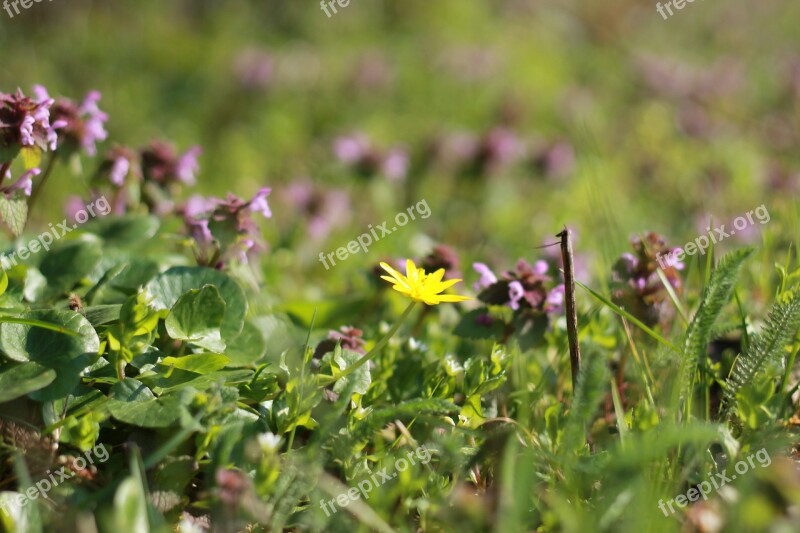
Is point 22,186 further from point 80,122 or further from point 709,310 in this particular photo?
point 709,310

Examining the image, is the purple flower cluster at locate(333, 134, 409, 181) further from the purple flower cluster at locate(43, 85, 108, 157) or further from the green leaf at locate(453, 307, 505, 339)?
the green leaf at locate(453, 307, 505, 339)

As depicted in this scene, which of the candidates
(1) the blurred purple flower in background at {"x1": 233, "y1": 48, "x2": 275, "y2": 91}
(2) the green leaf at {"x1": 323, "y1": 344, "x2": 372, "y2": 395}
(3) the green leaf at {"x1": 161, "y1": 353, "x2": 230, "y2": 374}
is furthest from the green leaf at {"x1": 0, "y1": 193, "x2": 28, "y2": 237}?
(1) the blurred purple flower in background at {"x1": 233, "y1": 48, "x2": 275, "y2": 91}

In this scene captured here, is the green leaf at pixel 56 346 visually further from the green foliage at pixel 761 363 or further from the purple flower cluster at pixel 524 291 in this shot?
the green foliage at pixel 761 363

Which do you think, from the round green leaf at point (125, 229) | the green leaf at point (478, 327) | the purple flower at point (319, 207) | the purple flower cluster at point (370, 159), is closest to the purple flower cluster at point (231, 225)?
the round green leaf at point (125, 229)

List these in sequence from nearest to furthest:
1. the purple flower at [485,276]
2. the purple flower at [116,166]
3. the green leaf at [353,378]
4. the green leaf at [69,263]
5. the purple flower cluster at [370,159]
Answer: the green leaf at [353,378] → the green leaf at [69,263] → the purple flower at [485,276] → the purple flower at [116,166] → the purple flower cluster at [370,159]

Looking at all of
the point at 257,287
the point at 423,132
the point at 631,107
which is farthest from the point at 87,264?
the point at 631,107

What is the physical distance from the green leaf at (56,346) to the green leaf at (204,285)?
8.9 inches

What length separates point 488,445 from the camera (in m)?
1.39

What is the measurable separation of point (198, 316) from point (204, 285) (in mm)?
126

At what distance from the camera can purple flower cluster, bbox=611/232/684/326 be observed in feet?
5.97

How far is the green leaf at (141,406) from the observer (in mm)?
1388

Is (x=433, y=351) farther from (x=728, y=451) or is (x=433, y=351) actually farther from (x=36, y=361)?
(x=36, y=361)

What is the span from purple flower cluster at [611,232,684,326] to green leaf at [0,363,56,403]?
1.16m

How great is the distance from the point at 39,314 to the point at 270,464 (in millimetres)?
547
